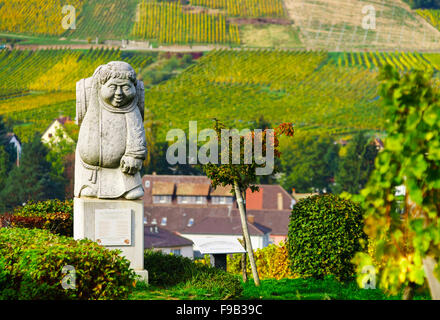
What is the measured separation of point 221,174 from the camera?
476 inches

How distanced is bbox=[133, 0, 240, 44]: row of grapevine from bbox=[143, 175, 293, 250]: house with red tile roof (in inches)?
1242

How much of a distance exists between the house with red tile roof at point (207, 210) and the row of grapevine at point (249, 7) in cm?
4073

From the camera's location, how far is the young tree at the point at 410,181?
5781 millimetres

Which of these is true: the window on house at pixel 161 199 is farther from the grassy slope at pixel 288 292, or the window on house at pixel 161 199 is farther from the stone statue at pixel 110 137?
the stone statue at pixel 110 137

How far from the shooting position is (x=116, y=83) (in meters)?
10.8

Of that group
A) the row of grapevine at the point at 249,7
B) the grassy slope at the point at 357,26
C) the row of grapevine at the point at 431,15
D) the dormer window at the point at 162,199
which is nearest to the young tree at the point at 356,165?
the dormer window at the point at 162,199

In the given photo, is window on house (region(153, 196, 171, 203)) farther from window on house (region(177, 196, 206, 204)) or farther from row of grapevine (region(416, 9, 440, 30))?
A: row of grapevine (region(416, 9, 440, 30))

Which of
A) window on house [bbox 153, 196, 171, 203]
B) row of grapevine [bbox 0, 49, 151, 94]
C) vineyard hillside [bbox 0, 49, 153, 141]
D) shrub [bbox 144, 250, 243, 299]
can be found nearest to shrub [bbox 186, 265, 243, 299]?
shrub [bbox 144, 250, 243, 299]

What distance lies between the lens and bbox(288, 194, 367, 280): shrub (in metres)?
12.3

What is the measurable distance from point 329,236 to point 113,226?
3.65 meters

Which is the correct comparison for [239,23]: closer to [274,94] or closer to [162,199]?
[274,94]

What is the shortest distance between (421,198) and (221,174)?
6.51 meters

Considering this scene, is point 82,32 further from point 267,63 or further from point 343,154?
point 343,154
